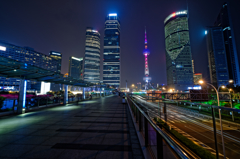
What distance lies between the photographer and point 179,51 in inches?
6225

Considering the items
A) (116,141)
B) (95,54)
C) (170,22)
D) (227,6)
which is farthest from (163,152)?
(227,6)

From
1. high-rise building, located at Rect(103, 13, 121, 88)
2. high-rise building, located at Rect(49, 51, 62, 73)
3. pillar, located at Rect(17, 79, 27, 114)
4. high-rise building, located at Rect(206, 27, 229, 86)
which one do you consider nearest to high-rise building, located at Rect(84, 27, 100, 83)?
high-rise building, located at Rect(103, 13, 121, 88)

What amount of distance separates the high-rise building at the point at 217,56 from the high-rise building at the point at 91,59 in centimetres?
15493

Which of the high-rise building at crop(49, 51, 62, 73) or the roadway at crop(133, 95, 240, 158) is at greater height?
the high-rise building at crop(49, 51, 62, 73)

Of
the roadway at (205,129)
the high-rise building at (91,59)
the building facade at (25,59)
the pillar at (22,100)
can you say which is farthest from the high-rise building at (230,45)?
the building facade at (25,59)

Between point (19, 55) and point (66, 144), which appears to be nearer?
point (66, 144)

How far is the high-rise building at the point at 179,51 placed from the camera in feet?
481

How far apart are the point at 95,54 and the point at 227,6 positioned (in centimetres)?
21221

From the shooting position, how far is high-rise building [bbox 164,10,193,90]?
481 feet

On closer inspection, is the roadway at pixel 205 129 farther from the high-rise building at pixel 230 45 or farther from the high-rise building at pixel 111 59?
the high-rise building at pixel 230 45

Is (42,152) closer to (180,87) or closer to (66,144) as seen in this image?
(66,144)

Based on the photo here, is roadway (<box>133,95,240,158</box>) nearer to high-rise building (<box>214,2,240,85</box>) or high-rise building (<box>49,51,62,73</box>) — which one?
high-rise building (<box>214,2,240,85</box>)

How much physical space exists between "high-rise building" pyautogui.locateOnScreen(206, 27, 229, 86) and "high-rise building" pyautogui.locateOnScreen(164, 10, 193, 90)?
32.9m

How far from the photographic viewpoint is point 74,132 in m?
5.07
